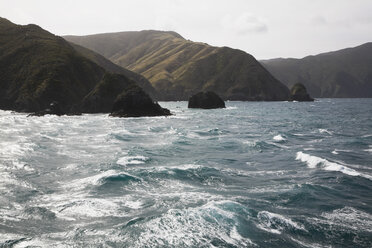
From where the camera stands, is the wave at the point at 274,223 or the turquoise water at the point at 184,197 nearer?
the turquoise water at the point at 184,197

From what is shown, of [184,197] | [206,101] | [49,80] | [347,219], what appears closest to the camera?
[347,219]

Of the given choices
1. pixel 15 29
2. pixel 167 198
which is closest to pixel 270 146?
pixel 167 198

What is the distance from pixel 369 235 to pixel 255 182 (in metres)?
8.51

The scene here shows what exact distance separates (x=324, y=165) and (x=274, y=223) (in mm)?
12955

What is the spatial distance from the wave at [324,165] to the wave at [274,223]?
1047cm

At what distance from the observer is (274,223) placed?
1399cm

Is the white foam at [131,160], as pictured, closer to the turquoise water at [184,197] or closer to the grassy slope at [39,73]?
the turquoise water at [184,197]

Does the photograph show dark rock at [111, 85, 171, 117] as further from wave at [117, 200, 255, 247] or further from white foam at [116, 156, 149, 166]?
wave at [117, 200, 255, 247]

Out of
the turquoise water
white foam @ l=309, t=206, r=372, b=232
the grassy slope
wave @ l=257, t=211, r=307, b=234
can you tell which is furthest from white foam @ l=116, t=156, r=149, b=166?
the grassy slope

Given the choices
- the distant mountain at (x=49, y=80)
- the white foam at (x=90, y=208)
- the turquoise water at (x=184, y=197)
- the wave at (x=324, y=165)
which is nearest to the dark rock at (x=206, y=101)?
the distant mountain at (x=49, y=80)

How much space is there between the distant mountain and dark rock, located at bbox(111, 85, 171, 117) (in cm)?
34

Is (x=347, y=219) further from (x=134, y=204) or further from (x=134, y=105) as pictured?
(x=134, y=105)

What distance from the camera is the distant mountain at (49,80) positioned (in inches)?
3900

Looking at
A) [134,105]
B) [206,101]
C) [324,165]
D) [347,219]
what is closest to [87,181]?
[347,219]
